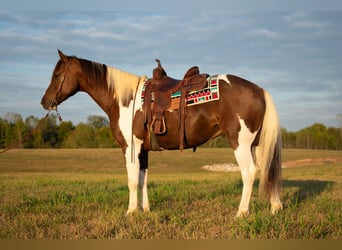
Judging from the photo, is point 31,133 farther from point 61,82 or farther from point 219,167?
point 219,167

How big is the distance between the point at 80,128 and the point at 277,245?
Result: 1296 centimetres

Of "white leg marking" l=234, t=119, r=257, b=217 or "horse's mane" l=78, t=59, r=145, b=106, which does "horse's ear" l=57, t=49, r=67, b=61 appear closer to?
"horse's mane" l=78, t=59, r=145, b=106

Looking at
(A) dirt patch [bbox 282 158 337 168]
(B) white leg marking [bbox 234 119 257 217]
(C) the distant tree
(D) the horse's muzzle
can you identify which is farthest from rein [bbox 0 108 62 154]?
(A) dirt patch [bbox 282 158 337 168]

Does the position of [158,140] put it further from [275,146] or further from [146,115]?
[275,146]

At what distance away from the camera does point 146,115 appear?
18.0ft

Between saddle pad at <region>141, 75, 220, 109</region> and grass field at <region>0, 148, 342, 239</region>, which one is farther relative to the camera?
saddle pad at <region>141, 75, 220, 109</region>

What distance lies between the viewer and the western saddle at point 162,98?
5.31 meters

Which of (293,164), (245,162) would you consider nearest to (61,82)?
(245,162)

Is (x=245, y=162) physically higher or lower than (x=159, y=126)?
lower

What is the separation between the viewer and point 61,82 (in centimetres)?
593

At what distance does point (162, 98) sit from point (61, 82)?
196 centimetres

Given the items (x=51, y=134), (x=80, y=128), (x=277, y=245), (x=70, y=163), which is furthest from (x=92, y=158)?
(x=277, y=245)

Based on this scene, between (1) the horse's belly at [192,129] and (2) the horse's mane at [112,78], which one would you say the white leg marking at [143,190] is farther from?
(2) the horse's mane at [112,78]

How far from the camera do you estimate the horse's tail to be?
527cm
